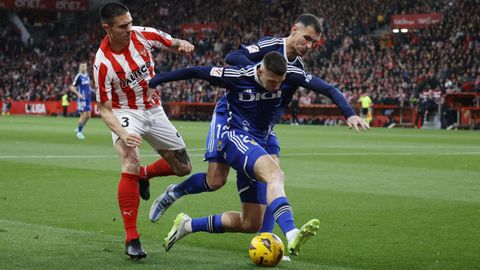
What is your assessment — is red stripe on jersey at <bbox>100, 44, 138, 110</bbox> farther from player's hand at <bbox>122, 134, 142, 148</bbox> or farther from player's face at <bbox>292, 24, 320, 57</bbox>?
player's face at <bbox>292, 24, 320, 57</bbox>

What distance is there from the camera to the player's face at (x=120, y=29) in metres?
8.03

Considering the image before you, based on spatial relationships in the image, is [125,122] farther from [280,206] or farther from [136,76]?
[280,206]

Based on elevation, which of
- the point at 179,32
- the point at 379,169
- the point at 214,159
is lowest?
the point at 379,169

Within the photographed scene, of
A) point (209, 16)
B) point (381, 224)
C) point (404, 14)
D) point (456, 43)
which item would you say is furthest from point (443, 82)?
point (381, 224)

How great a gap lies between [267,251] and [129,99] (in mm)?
2353

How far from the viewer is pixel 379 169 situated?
17.2m

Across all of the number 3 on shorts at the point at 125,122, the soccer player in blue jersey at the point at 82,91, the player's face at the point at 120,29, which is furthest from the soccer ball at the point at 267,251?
the soccer player in blue jersey at the point at 82,91

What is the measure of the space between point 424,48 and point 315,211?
34.4 meters

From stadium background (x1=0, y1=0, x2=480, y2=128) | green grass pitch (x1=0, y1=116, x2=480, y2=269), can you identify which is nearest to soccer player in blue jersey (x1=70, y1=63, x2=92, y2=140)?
green grass pitch (x1=0, y1=116, x2=480, y2=269)

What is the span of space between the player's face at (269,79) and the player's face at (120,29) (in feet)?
4.88

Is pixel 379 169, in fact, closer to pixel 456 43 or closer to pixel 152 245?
pixel 152 245

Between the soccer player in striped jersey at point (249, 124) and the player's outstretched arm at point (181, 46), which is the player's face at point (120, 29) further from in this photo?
the player's outstretched arm at point (181, 46)

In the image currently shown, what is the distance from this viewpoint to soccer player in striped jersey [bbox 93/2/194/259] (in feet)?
25.8

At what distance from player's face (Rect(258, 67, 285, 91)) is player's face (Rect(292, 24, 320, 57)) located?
55 centimetres
